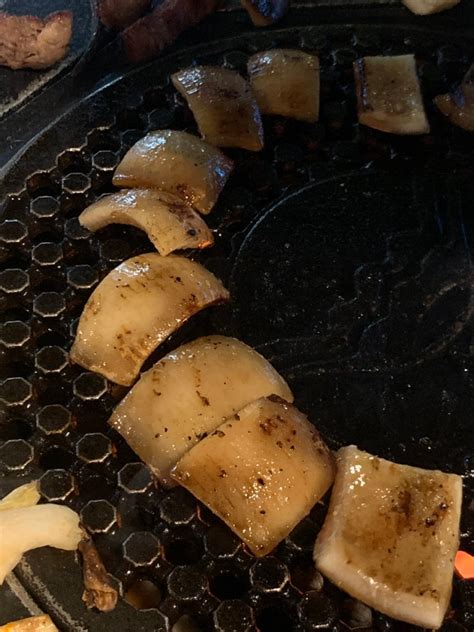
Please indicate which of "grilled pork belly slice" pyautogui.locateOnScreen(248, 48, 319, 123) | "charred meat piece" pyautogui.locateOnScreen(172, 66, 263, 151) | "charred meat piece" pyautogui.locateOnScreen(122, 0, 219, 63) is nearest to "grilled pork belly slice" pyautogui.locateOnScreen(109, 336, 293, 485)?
"charred meat piece" pyautogui.locateOnScreen(172, 66, 263, 151)

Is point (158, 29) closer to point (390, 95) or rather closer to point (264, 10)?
point (264, 10)

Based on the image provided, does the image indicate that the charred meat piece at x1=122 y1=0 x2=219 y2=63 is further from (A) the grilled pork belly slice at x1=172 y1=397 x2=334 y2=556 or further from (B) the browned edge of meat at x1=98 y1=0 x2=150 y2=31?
(A) the grilled pork belly slice at x1=172 y1=397 x2=334 y2=556

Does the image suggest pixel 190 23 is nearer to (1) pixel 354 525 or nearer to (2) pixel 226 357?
(2) pixel 226 357

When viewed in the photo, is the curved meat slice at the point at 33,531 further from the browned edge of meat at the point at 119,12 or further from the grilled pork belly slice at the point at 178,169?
the browned edge of meat at the point at 119,12

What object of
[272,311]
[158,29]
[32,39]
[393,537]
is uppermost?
[32,39]

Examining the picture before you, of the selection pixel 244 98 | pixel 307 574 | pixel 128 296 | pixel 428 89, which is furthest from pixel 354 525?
pixel 428 89

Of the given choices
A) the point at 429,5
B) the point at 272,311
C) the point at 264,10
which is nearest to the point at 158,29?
the point at 264,10
